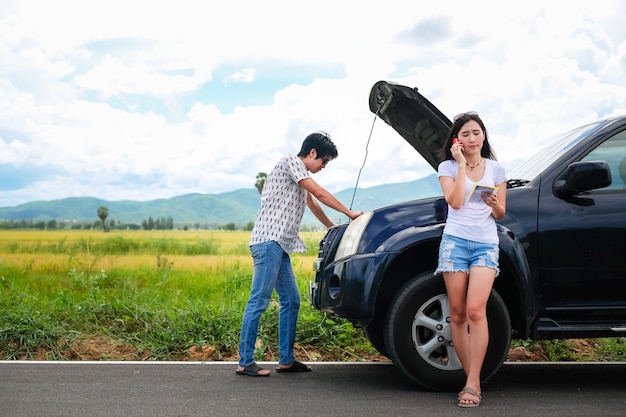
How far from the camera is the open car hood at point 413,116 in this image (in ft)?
20.3

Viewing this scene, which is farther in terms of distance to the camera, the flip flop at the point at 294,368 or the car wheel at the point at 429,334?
the flip flop at the point at 294,368

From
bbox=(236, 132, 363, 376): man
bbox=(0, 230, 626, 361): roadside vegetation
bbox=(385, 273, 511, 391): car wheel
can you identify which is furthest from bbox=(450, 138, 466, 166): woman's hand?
bbox=(0, 230, 626, 361): roadside vegetation

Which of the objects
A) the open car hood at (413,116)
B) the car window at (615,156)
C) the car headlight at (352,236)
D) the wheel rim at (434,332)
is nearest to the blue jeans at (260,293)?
the car headlight at (352,236)

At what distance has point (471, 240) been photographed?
5105 mm

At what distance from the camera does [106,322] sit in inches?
320

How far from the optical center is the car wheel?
17.6 feet

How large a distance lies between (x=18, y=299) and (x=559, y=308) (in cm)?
607

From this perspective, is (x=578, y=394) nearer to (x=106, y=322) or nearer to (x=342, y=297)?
(x=342, y=297)

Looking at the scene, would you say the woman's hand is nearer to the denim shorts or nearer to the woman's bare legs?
the denim shorts

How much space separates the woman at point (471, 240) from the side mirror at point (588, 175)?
552mm

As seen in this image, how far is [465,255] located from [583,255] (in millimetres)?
995

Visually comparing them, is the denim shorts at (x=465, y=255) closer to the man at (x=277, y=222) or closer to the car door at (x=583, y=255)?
the car door at (x=583, y=255)

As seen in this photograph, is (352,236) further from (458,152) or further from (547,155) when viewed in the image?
(547,155)

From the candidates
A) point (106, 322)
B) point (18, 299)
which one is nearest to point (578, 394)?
point (106, 322)
